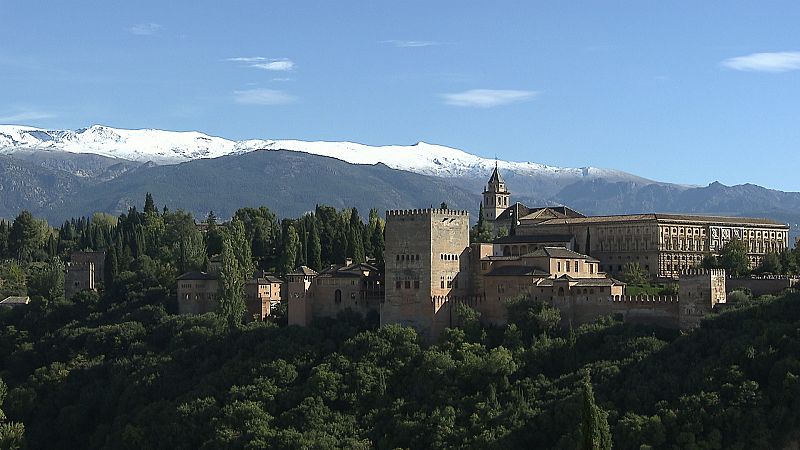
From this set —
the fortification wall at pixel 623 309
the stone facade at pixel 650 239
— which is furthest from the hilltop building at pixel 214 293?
the fortification wall at pixel 623 309

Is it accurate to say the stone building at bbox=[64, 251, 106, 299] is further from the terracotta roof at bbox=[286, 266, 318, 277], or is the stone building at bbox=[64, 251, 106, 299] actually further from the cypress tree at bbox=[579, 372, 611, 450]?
the cypress tree at bbox=[579, 372, 611, 450]

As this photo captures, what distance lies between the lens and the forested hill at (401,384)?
4953 cm

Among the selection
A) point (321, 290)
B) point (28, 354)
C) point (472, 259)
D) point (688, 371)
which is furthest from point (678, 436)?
point (28, 354)

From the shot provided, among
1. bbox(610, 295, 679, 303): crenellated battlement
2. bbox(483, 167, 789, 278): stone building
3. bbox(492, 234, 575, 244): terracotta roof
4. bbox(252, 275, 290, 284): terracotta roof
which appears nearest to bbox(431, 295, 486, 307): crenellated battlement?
bbox(610, 295, 679, 303): crenellated battlement

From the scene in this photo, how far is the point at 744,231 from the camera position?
82562 mm

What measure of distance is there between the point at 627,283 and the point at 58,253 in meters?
58.7

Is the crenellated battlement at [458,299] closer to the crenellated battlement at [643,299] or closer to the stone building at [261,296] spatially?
the crenellated battlement at [643,299]

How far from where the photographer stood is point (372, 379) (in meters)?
59.5

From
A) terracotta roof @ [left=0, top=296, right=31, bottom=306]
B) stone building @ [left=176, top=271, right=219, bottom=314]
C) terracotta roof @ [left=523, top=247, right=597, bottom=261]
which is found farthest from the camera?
terracotta roof @ [left=0, top=296, right=31, bottom=306]

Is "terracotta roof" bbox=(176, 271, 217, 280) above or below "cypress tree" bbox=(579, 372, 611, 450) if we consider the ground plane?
above

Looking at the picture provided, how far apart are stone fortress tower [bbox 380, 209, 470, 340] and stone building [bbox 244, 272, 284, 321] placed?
419 inches

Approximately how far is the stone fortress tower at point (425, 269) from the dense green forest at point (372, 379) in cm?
149

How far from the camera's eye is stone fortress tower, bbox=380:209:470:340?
63.0m

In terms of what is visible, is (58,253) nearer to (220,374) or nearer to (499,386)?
(220,374)
